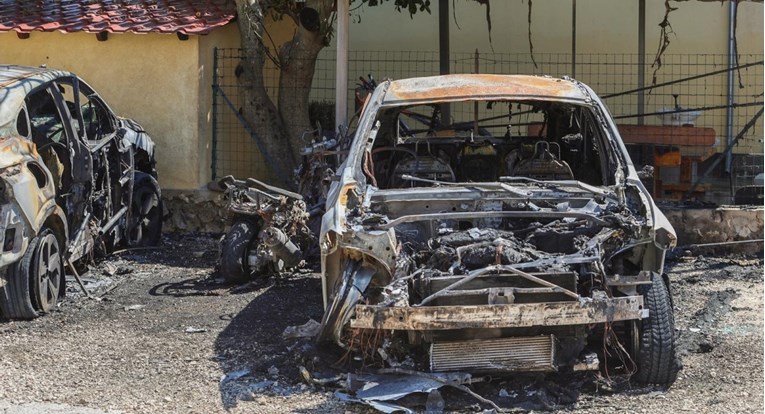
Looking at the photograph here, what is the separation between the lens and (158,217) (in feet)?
36.0

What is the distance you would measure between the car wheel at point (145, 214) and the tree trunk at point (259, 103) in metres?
1.77

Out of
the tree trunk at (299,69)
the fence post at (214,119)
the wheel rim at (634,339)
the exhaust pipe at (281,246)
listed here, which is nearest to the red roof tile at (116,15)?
the fence post at (214,119)

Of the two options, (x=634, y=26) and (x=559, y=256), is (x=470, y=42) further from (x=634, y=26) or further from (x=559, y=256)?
(x=559, y=256)

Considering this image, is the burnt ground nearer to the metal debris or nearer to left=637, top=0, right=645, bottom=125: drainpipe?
the metal debris

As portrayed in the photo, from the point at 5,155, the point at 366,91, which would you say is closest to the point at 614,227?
the point at 5,155

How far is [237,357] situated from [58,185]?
2647 millimetres

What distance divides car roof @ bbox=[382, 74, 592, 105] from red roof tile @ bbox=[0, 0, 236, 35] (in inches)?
173

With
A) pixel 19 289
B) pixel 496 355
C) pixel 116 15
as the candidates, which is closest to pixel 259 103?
pixel 116 15

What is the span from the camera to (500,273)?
601cm

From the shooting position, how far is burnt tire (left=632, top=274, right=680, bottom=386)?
601cm

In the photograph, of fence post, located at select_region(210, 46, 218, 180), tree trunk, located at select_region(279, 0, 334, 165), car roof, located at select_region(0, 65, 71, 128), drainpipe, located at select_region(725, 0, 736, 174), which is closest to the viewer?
car roof, located at select_region(0, 65, 71, 128)

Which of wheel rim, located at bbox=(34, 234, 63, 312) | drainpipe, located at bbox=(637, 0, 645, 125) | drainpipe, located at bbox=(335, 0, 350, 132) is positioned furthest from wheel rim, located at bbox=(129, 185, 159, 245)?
drainpipe, located at bbox=(637, 0, 645, 125)

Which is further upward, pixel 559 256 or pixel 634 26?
pixel 634 26

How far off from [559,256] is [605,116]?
1.85 m
